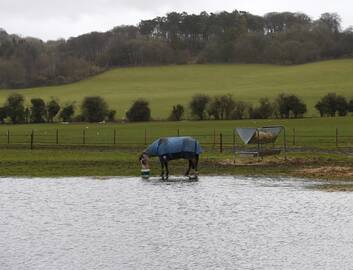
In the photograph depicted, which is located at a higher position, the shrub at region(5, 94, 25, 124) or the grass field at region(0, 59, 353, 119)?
the grass field at region(0, 59, 353, 119)

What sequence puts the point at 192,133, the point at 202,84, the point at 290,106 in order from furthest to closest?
the point at 202,84 → the point at 290,106 → the point at 192,133

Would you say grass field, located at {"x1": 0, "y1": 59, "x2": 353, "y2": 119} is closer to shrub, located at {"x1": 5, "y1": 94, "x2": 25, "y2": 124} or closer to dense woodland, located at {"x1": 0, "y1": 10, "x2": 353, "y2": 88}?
dense woodland, located at {"x1": 0, "y1": 10, "x2": 353, "y2": 88}

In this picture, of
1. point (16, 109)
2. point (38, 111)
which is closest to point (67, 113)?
point (38, 111)

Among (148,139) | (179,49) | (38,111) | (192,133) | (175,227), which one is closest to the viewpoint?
(175,227)

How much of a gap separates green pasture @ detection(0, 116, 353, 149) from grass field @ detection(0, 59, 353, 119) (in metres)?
18.4

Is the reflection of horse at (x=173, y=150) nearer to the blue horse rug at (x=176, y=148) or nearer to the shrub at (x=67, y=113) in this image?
the blue horse rug at (x=176, y=148)

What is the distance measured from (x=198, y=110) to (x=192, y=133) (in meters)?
21.9

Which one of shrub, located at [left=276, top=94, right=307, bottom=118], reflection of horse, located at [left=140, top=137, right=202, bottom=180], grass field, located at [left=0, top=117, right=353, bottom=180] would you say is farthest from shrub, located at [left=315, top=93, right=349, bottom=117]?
reflection of horse, located at [left=140, top=137, right=202, bottom=180]

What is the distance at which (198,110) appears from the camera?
8088cm

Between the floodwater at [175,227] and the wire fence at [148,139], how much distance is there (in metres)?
20.1

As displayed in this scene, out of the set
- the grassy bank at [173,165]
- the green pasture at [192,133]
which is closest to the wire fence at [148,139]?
the green pasture at [192,133]

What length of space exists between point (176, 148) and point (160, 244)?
14.5 metres

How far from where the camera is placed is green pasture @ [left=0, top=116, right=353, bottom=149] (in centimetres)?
5084

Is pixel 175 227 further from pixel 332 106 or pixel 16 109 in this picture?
pixel 16 109
